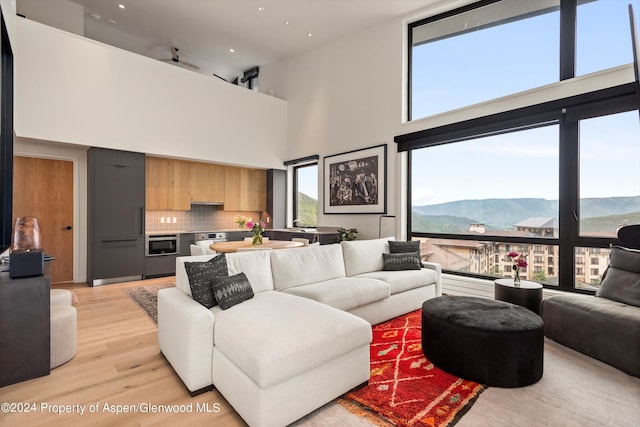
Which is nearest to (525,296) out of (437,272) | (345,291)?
(437,272)

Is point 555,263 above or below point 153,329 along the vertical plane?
above

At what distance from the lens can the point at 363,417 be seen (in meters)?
1.78

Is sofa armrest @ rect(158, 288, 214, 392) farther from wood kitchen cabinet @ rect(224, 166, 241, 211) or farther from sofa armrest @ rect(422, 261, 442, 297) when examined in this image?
wood kitchen cabinet @ rect(224, 166, 241, 211)

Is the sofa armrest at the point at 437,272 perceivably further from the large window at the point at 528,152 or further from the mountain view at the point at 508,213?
the mountain view at the point at 508,213

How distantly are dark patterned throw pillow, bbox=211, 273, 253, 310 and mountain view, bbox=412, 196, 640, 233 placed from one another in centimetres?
353

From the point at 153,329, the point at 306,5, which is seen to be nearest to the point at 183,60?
the point at 306,5

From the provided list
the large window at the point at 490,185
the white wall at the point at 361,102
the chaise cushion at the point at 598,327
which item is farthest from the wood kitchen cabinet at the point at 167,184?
the chaise cushion at the point at 598,327

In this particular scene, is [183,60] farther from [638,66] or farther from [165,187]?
[638,66]

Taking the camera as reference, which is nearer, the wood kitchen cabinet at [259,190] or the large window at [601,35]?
the large window at [601,35]

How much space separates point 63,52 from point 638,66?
6397mm

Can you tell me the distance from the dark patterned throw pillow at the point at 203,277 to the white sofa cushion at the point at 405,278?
1.80 meters

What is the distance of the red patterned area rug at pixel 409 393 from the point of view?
1783mm

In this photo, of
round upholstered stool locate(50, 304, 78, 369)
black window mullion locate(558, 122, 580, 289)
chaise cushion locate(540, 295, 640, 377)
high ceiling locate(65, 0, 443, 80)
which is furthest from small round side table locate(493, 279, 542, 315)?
high ceiling locate(65, 0, 443, 80)

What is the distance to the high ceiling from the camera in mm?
5152
